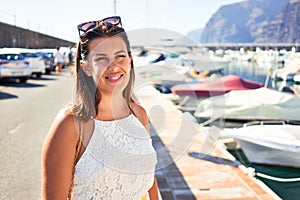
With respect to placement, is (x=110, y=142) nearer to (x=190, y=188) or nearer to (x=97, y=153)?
(x=97, y=153)

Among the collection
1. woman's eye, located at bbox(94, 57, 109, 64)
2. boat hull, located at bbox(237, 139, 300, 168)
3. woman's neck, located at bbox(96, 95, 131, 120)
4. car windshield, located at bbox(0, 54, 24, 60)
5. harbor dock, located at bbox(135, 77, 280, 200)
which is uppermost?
woman's eye, located at bbox(94, 57, 109, 64)

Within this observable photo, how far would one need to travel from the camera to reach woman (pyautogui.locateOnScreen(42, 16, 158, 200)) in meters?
1.44

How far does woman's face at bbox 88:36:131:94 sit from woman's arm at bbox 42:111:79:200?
20cm

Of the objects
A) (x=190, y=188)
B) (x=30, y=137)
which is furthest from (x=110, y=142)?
→ (x=30, y=137)

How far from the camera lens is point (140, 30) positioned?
1.61 meters

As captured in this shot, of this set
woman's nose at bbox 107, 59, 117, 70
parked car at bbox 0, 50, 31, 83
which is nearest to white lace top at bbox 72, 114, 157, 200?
woman's nose at bbox 107, 59, 117, 70

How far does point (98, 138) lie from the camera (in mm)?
1533

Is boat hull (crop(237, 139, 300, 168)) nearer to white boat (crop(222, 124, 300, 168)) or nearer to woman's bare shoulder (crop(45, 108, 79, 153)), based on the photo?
white boat (crop(222, 124, 300, 168))

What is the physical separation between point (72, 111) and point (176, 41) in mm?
551

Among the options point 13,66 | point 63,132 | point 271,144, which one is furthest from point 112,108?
point 13,66

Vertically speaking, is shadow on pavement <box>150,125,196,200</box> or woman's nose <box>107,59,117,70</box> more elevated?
woman's nose <box>107,59,117,70</box>

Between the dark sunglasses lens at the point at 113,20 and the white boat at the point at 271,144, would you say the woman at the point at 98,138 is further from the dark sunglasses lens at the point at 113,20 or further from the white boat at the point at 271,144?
the white boat at the point at 271,144

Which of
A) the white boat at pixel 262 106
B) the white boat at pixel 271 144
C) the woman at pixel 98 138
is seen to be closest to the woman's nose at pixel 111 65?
the woman at pixel 98 138

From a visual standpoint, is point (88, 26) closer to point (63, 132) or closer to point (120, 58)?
point (120, 58)
